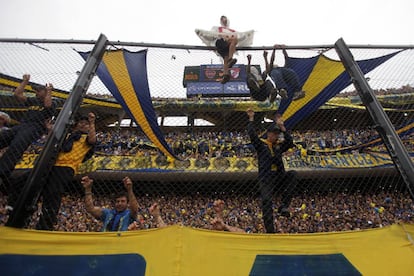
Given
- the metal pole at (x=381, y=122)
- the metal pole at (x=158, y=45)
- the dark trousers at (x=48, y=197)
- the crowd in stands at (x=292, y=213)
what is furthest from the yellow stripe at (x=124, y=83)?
the crowd in stands at (x=292, y=213)

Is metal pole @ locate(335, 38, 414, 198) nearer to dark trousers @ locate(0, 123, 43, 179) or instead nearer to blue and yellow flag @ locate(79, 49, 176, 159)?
blue and yellow flag @ locate(79, 49, 176, 159)

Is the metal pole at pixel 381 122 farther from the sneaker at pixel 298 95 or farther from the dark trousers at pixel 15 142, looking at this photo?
the dark trousers at pixel 15 142

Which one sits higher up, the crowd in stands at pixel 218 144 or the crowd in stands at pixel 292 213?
the crowd in stands at pixel 218 144

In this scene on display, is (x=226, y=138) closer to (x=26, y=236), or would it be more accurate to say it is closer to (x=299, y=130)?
(x=299, y=130)

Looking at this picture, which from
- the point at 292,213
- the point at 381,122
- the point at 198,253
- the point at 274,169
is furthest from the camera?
the point at 292,213

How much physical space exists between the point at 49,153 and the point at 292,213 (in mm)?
9657

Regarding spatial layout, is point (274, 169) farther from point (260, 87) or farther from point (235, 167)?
point (235, 167)

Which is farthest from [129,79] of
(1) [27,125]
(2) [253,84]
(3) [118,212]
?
(2) [253,84]

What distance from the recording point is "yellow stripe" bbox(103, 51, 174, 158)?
3696 millimetres

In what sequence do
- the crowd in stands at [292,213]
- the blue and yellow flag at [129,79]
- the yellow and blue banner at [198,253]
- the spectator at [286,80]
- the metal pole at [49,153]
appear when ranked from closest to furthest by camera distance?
the yellow and blue banner at [198,253]
the metal pole at [49,153]
the blue and yellow flag at [129,79]
the spectator at [286,80]
the crowd in stands at [292,213]

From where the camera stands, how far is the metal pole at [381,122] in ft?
8.02

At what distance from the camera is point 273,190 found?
12.1ft

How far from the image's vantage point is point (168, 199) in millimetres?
13289

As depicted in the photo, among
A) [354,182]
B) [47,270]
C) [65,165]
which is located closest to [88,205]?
[65,165]
